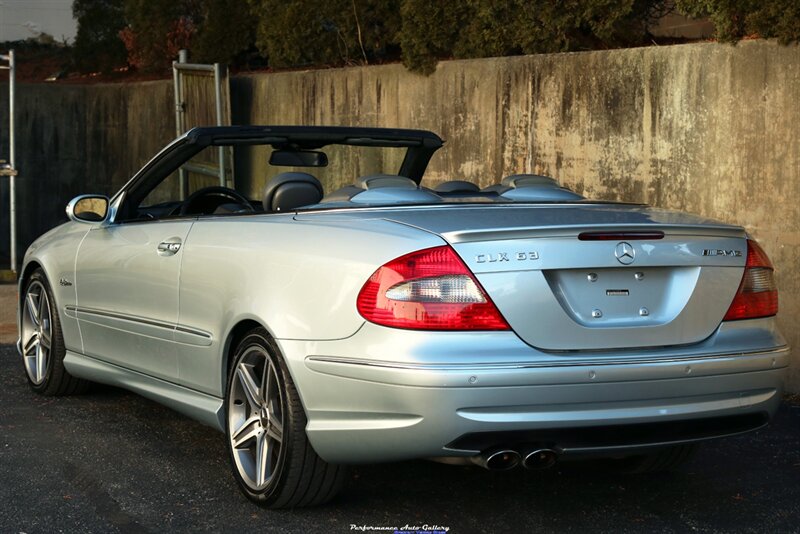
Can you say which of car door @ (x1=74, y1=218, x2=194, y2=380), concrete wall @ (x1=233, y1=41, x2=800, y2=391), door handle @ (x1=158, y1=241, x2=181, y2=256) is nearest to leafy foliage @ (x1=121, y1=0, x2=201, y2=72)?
concrete wall @ (x1=233, y1=41, x2=800, y2=391)

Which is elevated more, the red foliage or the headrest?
the red foliage

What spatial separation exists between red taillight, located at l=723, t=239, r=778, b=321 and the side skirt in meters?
2.04

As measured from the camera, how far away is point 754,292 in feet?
15.3

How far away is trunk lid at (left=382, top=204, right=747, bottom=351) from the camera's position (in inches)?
166

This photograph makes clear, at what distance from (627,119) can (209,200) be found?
11.7ft

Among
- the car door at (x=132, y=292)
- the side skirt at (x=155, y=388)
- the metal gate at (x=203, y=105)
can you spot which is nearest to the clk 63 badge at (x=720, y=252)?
the side skirt at (x=155, y=388)

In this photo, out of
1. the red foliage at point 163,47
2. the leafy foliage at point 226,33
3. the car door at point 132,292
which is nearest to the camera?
the car door at point 132,292

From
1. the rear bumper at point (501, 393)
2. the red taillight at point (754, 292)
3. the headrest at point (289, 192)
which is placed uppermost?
the headrest at point (289, 192)

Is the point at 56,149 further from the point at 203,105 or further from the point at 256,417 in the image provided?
the point at 256,417

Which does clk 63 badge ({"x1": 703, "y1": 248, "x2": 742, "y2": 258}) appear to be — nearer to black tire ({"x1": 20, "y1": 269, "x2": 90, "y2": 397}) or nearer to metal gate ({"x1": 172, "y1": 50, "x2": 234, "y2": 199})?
black tire ({"x1": 20, "y1": 269, "x2": 90, "y2": 397})

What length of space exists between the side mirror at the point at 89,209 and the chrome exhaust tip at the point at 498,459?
283 cm

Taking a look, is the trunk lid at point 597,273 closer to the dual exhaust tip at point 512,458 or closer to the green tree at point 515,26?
the dual exhaust tip at point 512,458

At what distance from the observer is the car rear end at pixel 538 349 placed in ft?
13.5

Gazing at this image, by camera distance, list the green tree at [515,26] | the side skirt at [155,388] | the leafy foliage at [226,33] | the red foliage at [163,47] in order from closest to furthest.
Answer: the side skirt at [155,388] < the green tree at [515,26] < the leafy foliage at [226,33] < the red foliage at [163,47]
